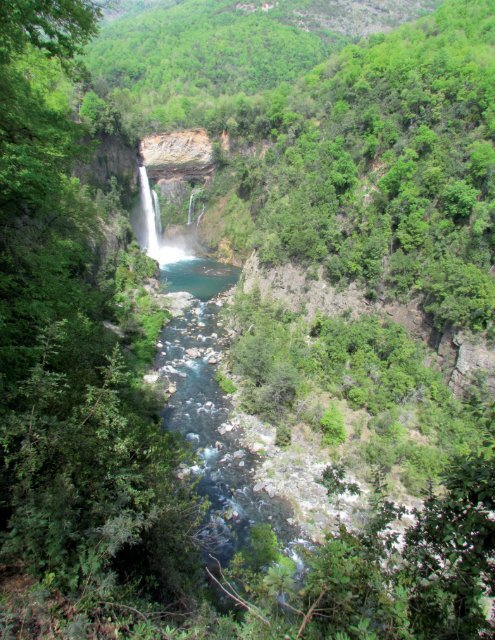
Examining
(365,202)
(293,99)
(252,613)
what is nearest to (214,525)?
(252,613)

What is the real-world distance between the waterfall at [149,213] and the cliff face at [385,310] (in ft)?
59.8

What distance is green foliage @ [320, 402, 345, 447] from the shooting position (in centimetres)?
1677

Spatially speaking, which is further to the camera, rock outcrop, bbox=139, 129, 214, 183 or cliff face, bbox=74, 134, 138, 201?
rock outcrop, bbox=139, 129, 214, 183

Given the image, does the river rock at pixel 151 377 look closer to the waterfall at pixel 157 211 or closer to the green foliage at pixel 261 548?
the green foliage at pixel 261 548

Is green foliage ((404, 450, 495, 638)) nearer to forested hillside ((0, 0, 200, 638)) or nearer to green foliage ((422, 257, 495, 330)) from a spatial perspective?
forested hillside ((0, 0, 200, 638))

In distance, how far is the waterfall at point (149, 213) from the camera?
148ft

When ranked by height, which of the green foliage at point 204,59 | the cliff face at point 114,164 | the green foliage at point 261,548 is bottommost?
the green foliage at point 261,548

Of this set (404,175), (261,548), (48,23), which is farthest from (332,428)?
(404,175)

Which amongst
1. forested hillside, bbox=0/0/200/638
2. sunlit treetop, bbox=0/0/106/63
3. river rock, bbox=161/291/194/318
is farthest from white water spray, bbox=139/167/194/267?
sunlit treetop, bbox=0/0/106/63

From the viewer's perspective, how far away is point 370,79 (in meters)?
32.0

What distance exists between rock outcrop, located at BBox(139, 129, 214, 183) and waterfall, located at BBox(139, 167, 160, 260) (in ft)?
7.22

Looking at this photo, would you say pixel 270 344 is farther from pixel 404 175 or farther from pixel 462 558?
pixel 462 558

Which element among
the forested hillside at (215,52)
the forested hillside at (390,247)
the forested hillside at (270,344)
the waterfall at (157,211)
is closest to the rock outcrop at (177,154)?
the forested hillside at (215,52)

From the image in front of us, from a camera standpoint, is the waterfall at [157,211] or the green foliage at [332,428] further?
the waterfall at [157,211]
